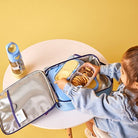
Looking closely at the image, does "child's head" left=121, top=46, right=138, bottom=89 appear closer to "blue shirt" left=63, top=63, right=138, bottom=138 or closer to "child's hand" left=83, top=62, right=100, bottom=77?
"blue shirt" left=63, top=63, right=138, bottom=138

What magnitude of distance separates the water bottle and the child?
223 millimetres

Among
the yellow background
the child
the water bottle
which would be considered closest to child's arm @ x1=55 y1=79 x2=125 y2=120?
the child

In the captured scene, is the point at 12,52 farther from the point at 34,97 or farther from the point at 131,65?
the point at 131,65

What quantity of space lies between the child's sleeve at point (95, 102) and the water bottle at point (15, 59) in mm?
284

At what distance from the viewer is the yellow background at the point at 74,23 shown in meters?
1.89

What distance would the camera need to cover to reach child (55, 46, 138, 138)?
0.83 m

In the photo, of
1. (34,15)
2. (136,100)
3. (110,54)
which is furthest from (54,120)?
(34,15)

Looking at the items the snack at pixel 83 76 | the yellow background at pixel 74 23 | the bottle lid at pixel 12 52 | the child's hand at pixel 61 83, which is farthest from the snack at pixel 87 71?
the yellow background at pixel 74 23

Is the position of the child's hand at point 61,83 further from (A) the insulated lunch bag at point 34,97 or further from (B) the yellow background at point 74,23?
(B) the yellow background at point 74,23

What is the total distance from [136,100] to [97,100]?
16cm

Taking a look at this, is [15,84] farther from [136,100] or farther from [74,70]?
[136,100]

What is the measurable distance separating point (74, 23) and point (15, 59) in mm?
1077

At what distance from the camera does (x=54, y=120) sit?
0.99 m

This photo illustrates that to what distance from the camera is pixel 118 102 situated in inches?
34.3
